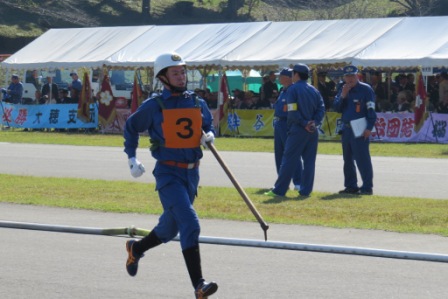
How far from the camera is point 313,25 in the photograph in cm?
3206

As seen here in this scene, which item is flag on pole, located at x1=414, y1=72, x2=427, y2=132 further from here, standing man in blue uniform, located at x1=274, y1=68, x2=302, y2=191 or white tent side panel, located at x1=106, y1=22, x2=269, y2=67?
standing man in blue uniform, located at x1=274, y1=68, x2=302, y2=191

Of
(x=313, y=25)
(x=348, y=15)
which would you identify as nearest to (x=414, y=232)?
(x=313, y=25)

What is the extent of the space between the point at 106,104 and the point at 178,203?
27335mm

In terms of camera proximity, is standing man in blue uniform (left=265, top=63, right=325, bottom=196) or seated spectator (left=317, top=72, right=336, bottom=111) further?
seated spectator (left=317, top=72, right=336, bottom=111)

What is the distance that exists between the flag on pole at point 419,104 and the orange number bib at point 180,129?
68.8ft

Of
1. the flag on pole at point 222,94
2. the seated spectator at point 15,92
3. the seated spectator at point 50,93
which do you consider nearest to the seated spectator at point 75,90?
the seated spectator at point 50,93

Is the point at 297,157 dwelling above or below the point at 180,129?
below

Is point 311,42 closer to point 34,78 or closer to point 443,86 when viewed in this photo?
point 443,86

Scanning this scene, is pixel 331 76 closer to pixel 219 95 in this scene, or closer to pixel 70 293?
pixel 219 95

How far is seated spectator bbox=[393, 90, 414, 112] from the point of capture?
1148 inches

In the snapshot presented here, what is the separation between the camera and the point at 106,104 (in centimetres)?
3500

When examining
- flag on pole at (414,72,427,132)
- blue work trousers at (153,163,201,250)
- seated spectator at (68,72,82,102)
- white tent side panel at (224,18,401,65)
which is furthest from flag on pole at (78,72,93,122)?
blue work trousers at (153,163,201,250)

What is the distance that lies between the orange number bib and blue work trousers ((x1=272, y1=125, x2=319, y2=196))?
7.27 metres

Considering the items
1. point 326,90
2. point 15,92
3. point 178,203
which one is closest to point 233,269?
point 178,203
